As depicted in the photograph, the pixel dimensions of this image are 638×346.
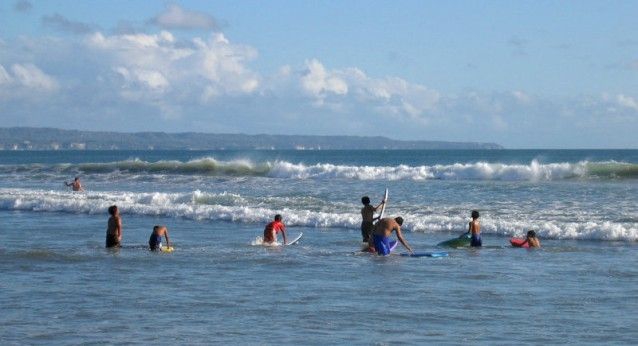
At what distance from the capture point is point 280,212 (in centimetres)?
3059

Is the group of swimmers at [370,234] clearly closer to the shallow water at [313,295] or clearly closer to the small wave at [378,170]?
the shallow water at [313,295]

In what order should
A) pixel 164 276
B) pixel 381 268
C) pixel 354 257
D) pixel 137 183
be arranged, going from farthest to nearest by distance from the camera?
pixel 137 183 → pixel 354 257 → pixel 381 268 → pixel 164 276

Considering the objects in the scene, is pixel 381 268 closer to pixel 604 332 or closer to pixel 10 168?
pixel 604 332

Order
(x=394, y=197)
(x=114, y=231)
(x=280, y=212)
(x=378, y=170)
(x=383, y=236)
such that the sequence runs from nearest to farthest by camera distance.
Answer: (x=383, y=236), (x=114, y=231), (x=280, y=212), (x=394, y=197), (x=378, y=170)

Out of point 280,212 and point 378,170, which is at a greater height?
point 378,170

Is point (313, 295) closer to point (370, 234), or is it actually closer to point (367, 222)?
point (370, 234)

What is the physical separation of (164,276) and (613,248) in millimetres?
10162

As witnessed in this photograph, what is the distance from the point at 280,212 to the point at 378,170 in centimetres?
2640

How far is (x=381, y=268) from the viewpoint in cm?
1756

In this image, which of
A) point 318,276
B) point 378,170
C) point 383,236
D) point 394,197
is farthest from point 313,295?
point 378,170

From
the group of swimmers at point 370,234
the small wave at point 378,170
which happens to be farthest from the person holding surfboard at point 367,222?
the small wave at point 378,170

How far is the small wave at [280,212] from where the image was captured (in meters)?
24.4

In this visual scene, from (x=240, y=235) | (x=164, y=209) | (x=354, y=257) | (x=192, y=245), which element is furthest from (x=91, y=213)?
(x=354, y=257)

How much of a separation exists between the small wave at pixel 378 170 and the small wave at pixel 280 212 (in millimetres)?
17888
